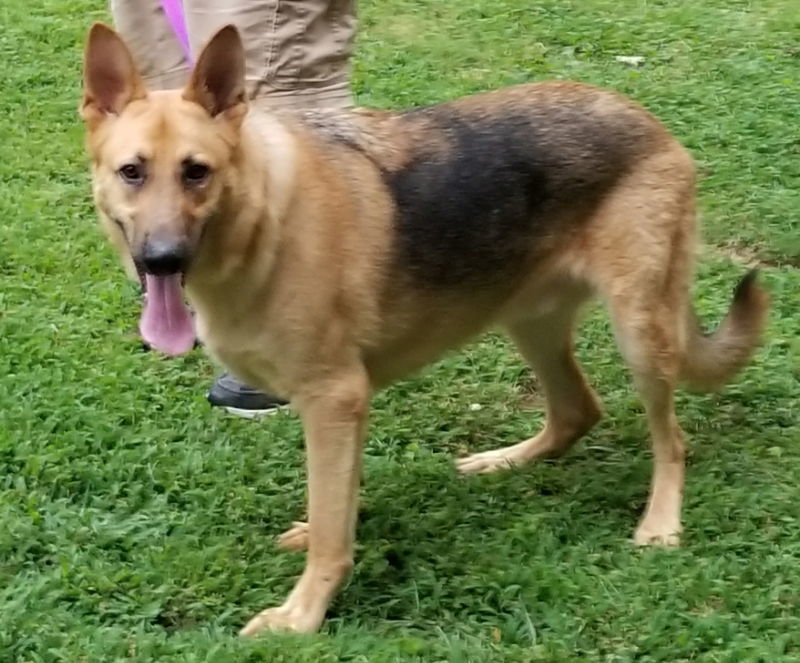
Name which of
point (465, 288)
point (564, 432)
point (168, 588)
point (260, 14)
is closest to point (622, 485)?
point (564, 432)

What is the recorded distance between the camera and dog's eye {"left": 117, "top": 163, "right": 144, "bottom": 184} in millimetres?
3354

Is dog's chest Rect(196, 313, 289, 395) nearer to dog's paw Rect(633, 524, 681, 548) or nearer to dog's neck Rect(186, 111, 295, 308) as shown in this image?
dog's neck Rect(186, 111, 295, 308)

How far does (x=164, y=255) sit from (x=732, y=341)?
2196 mm

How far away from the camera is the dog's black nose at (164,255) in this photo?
3.28m

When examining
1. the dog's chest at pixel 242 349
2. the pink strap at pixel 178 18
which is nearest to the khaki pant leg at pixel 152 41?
the pink strap at pixel 178 18


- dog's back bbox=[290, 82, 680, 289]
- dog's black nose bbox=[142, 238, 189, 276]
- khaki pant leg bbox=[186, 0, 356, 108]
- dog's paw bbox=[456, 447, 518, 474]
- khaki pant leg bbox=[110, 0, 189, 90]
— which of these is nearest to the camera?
dog's black nose bbox=[142, 238, 189, 276]

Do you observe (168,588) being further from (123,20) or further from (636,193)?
(123,20)

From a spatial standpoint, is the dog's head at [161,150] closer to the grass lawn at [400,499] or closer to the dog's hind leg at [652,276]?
the grass lawn at [400,499]

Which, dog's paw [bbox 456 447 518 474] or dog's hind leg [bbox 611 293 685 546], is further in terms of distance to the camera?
dog's paw [bbox 456 447 518 474]

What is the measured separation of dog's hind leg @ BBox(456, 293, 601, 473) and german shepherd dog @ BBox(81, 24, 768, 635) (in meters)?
0.08

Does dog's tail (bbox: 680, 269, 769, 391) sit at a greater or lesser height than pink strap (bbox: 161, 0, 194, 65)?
lesser

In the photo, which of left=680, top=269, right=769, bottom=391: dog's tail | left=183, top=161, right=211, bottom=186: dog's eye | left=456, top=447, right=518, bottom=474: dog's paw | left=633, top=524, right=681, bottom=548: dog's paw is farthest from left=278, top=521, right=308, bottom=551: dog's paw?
left=680, top=269, right=769, bottom=391: dog's tail

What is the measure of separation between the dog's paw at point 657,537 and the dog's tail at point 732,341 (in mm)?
605

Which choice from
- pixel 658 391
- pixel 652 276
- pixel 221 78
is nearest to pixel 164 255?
pixel 221 78
